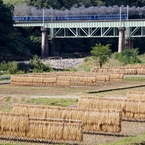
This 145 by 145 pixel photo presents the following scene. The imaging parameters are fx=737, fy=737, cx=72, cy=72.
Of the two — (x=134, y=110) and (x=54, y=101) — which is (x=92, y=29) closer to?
(x=54, y=101)

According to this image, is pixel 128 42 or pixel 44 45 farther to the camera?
pixel 128 42

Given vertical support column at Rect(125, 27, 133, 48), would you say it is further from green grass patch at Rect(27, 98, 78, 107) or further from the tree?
green grass patch at Rect(27, 98, 78, 107)

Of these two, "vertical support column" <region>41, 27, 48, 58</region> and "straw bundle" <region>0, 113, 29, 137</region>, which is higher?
"straw bundle" <region>0, 113, 29, 137</region>

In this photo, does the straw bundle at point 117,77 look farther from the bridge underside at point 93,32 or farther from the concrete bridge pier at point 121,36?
the bridge underside at point 93,32

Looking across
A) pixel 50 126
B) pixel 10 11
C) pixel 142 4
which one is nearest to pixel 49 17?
pixel 10 11

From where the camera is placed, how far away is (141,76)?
8794 centimetres

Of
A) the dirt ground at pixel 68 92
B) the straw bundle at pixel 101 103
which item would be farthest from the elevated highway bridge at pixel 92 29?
the straw bundle at pixel 101 103

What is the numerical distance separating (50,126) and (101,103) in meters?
9.63

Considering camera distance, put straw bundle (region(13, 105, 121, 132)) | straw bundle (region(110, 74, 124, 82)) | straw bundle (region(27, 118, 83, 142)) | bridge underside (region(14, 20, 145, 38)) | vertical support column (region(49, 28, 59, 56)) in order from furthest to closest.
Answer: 1. vertical support column (region(49, 28, 59, 56))
2. bridge underside (region(14, 20, 145, 38))
3. straw bundle (region(110, 74, 124, 82))
4. straw bundle (region(13, 105, 121, 132))
5. straw bundle (region(27, 118, 83, 142))

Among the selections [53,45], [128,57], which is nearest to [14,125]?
[128,57]

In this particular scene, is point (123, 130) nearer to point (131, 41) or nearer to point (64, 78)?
point (64, 78)

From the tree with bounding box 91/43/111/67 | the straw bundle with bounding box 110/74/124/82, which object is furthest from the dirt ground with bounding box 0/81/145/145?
the tree with bounding box 91/43/111/67

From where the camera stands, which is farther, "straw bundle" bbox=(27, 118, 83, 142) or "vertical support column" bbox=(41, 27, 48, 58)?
"vertical support column" bbox=(41, 27, 48, 58)

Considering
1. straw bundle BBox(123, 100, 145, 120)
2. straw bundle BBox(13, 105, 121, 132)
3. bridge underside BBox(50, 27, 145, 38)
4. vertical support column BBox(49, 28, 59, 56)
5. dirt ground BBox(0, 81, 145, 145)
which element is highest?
straw bundle BBox(13, 105, 121, 132)
